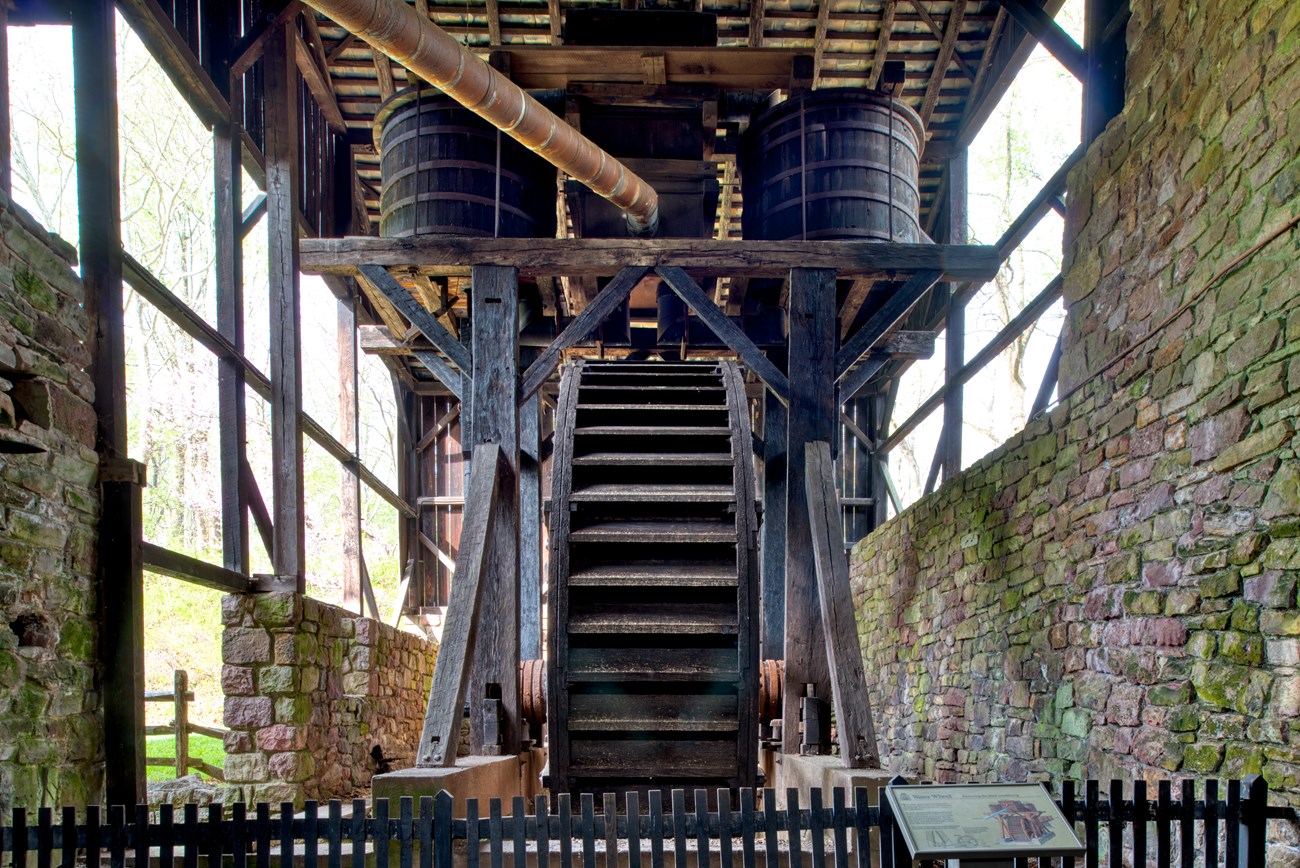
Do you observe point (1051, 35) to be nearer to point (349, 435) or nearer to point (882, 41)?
point (882, 41)

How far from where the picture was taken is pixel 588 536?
234 inches

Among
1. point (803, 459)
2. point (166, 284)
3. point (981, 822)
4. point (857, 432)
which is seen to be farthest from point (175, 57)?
point (166, 284)

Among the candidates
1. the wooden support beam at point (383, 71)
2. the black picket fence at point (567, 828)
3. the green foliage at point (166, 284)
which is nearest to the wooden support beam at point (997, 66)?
the wooden support beam at point (383, 71)

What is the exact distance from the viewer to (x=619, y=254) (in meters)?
6.57

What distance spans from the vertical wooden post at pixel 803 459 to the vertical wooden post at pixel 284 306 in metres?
3.18

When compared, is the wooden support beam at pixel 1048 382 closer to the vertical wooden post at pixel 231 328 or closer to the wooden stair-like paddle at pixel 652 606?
the wooden stair-like paddle at pixel 652 606

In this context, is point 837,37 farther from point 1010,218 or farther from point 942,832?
point 1010,218

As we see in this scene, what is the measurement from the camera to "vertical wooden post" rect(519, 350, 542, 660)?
22.2 ft

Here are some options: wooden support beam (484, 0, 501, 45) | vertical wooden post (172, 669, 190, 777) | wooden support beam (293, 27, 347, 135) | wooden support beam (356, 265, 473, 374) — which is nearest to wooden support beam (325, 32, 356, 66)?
wooden support beam (293, 27, 347, 135)

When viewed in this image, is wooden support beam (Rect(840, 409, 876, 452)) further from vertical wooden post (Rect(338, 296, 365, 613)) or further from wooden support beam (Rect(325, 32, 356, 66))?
wooden support beam (Rect(325, 32, 356, 66))

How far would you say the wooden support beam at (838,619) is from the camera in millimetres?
4695

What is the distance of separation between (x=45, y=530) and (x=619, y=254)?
3584 mm

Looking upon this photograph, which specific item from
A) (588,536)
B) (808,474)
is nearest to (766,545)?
(808,474)

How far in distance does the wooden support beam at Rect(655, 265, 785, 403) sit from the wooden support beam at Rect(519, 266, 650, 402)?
21cm
